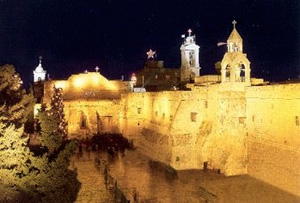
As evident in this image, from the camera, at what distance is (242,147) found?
2472 cm

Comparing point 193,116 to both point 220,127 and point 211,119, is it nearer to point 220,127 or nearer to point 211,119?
point 211,119

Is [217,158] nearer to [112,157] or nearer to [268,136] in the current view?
[268,136]

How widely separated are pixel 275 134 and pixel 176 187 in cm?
688

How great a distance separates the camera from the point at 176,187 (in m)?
23.6

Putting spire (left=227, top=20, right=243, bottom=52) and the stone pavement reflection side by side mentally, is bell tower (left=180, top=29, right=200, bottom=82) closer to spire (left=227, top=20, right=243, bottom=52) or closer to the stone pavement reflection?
spire (left=227, top=20, right=243, bottom=52)

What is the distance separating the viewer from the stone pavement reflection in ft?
67.7

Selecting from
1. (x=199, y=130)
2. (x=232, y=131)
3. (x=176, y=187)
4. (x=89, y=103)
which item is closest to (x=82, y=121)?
(x=89, y=103)

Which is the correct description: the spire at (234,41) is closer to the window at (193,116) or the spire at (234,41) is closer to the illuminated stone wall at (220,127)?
the illuminated stone wall at (220,127)

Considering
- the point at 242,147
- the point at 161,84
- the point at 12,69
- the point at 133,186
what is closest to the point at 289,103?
the point at 242,147

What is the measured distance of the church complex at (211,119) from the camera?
2109cm

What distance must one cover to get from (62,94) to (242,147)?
23.0 m

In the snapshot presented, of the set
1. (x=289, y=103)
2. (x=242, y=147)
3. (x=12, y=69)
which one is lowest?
(x=242, y=147)

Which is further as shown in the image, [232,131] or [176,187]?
[232,131]

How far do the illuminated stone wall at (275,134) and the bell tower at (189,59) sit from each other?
21938mm
